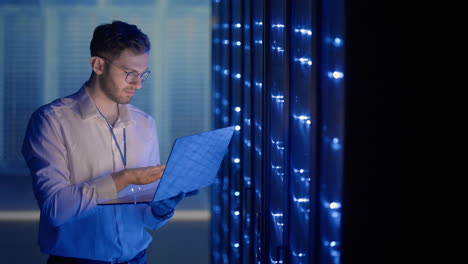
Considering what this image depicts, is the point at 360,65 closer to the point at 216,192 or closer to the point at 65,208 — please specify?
the point at 65,208

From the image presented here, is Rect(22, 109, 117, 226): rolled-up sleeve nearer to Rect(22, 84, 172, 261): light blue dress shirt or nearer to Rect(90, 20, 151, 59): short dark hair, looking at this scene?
Rect(22, 84, 172, 261): light blue dress shirt

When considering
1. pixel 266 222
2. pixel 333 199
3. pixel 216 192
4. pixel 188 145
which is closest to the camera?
pixel 333 199

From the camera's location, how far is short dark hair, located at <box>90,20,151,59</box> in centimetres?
216

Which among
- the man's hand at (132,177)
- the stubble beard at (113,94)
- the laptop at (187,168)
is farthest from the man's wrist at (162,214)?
the stubble beard at (113,94)

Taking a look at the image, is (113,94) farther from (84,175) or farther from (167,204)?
(167,204)

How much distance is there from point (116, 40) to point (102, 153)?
419 millimetres

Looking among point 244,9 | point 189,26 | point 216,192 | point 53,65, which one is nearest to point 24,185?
point 53,65

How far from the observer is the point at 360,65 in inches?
47.2

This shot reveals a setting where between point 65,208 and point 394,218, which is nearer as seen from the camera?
point 394,218

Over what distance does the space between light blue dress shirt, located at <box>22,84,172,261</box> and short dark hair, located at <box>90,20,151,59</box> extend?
177mm

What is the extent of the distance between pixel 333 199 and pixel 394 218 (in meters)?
0.15

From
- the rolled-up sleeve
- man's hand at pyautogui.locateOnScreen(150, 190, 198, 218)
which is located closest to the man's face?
the rolled-up sleeve

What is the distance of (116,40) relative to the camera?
2164 millimetres

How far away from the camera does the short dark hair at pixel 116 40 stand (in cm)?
216
